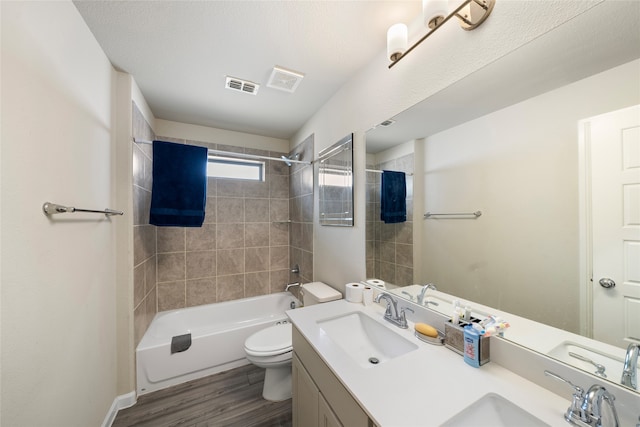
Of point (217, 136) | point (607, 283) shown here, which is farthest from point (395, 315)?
point (217, 136)

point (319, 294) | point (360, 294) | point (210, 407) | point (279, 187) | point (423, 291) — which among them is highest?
point (279, 187)

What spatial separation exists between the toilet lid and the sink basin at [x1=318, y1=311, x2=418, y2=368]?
0.65 meters

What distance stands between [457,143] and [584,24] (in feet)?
1.53

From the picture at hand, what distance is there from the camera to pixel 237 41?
1313 millimetres

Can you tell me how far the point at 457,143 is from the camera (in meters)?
1.03

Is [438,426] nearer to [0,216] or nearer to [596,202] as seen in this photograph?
[596,202]

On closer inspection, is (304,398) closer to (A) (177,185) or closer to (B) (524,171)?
(B) (524,171)

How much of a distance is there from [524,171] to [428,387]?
82 cm

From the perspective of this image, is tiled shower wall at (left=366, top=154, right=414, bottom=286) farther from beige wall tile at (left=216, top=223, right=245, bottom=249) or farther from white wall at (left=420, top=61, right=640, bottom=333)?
beige wall tile at (left=216, top=223, right=245, bottom=249)

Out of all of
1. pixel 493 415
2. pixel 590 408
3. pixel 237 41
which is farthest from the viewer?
pixel 237 41

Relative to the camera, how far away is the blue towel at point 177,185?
6.20 ft

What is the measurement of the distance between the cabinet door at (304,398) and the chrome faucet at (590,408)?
81cm

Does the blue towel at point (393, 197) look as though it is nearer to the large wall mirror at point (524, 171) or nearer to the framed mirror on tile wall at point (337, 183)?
the large wall mirror at point (524, 171)

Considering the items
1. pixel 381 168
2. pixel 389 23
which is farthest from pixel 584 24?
pixel 381 168
